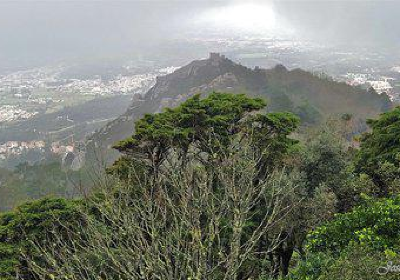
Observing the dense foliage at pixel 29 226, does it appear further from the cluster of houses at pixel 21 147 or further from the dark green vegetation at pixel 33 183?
the cluster of houses at pixel 21 147

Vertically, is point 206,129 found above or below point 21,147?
above

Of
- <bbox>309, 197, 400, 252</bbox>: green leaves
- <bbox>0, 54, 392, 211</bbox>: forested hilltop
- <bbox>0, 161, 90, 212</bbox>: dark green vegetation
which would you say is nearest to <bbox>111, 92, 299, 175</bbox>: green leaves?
<bbox>309, 197, 400, 252</bbox>: green leaves

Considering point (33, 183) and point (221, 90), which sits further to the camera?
point (221, 90)

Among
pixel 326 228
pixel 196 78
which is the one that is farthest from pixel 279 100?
pixel 326 228

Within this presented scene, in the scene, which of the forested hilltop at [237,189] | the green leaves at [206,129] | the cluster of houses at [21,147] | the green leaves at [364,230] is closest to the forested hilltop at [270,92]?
the cluster of houses at [21,147]

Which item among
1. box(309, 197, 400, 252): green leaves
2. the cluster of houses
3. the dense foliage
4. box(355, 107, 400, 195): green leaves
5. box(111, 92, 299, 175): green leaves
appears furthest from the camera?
the cluster of houses

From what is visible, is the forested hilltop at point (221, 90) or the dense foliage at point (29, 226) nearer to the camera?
the dense foliage at point (29, 226)

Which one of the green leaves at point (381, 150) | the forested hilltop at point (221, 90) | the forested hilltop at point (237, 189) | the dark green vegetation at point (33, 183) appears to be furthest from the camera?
the forested hilltop at point (221, 90)

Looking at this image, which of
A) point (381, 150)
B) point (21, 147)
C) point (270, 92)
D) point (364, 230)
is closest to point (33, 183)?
point (270, 92)

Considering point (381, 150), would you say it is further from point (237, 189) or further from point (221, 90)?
point (221, 90)

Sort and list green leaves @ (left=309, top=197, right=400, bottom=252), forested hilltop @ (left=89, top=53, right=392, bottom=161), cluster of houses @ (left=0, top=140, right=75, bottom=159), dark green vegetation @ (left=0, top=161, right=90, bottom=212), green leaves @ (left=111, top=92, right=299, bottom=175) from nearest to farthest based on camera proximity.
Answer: green leaves @ (left=309, top=197, right=400, bottom=252), green leaves @ (left=111, top=92, right=299, bottom=175), dark green vegetation @ (left=0, top=161, right=90, bottom=212), forested hilltop @ (left=89, top=53, right=392, bottom=161), cluster of houses @ (left=0, top=140, right=75, bottom=159)

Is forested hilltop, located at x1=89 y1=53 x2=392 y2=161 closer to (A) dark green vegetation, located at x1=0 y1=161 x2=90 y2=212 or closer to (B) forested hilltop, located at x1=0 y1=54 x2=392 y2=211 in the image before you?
(B) forested hilltop, located at x1=0 y1=54 x2=392 y2=211
